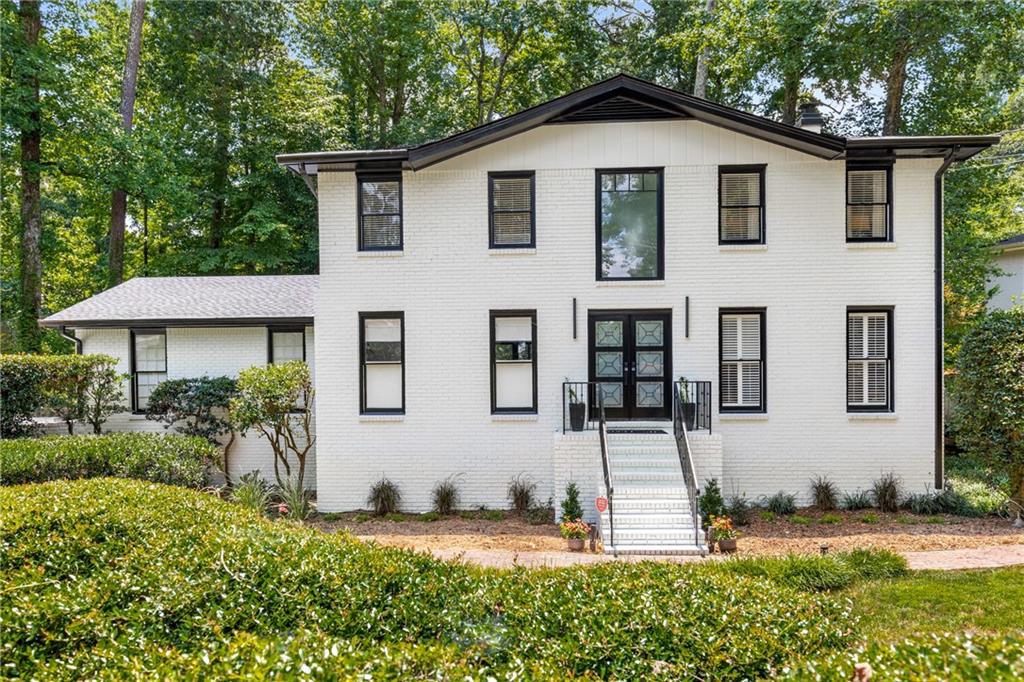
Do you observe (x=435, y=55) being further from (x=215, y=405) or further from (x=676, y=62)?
(x=215, y=405)

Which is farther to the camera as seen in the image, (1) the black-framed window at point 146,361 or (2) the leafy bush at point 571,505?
(1) the black-framed window at point 146,361

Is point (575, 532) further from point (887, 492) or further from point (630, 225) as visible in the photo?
point (887, 492)

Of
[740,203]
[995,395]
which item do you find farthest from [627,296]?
[995,395]

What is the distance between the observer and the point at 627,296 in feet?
35.2

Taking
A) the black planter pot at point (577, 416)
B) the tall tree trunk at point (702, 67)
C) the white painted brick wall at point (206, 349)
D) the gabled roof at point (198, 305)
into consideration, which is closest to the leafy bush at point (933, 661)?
the black planter pot at point (577, 416)

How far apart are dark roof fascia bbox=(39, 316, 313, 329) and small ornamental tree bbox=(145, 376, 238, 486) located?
3.88ft

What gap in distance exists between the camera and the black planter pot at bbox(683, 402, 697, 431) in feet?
33.9

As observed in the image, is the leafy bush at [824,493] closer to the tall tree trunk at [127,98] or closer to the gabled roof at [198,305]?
the gabled roof at [198,305]

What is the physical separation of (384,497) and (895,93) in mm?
18117

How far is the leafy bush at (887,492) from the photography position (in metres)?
10.2

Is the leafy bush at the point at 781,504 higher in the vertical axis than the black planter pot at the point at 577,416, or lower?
lower

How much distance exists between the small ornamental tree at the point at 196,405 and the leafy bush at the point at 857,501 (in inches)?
473

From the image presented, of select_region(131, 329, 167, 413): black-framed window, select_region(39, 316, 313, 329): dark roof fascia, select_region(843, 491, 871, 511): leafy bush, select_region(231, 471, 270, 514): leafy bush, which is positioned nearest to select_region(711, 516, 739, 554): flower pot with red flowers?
select_region(843, 491, 871, 511): leafy bush

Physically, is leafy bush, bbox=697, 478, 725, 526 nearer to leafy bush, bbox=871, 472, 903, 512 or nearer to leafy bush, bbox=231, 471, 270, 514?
leafy bush, bbox=871, 472, 903, 512
